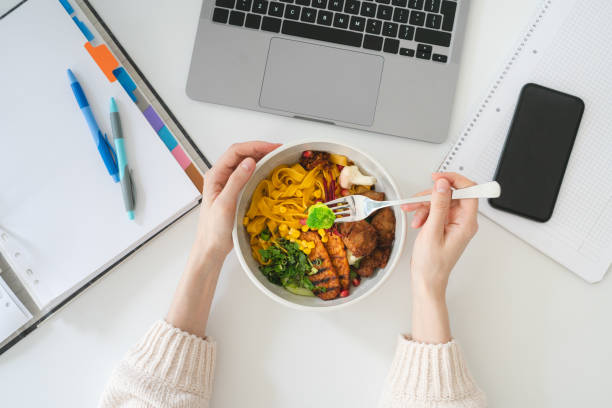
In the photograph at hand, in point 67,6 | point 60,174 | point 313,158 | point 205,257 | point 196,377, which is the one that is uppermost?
point 67,6

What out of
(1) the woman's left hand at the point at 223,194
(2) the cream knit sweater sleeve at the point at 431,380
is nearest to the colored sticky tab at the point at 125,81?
(1) the woman's left hand at the point at 223,194

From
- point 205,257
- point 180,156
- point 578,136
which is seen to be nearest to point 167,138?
point 180,156

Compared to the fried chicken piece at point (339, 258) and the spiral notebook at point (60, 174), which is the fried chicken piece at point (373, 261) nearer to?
the fried chicken piece at point (339, 258)

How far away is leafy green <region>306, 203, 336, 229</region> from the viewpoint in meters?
0.71

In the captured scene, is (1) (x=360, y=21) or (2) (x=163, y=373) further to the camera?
(1) (x=360, y=21)

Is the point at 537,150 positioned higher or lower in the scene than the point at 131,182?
higher

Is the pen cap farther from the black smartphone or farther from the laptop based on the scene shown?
the black smartphone

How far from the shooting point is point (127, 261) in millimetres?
811

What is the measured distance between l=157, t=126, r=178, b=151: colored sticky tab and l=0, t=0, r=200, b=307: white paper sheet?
20 mm

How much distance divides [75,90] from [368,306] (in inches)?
29.1

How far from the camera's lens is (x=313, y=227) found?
72 centimetres

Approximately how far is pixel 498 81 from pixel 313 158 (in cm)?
45

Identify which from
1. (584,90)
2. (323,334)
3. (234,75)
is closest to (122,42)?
(234,75)

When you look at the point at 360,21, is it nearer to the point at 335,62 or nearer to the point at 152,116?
the point at 335,62
